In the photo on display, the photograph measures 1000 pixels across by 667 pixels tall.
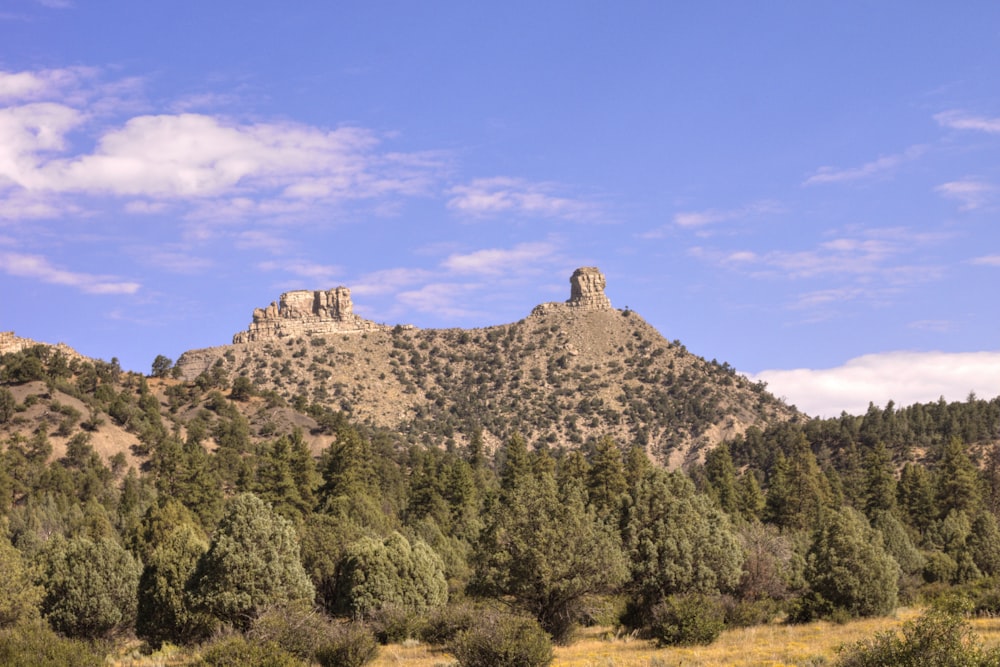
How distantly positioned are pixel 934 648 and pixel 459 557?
53039 millimetres

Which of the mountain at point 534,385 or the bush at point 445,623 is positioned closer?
the bush at point 445,623

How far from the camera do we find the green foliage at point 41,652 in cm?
2625

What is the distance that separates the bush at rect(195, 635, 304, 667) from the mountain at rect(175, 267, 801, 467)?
118m

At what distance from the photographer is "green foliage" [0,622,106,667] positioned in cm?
2625

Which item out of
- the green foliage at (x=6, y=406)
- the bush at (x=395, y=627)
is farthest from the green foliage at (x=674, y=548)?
the green foliage at (x=6, y=406)

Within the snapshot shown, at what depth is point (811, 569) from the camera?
46.2 meters

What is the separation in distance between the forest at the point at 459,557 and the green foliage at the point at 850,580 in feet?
0.35

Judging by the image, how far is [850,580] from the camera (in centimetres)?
4297

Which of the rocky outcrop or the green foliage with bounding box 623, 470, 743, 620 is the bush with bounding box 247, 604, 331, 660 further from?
the rocky outcrop

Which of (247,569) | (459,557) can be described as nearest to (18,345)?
(459,557)

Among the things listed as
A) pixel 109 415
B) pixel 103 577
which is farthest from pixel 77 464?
pixel 103 577

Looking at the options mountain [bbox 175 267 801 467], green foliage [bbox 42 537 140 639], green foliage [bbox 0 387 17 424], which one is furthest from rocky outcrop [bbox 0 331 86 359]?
green foliage [bbox 42 537 140 639]

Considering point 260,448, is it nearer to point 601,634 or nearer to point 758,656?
point 601,634

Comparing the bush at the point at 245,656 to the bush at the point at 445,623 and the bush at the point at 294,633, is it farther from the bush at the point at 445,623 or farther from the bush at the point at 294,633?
the bush at the point at 445,623
